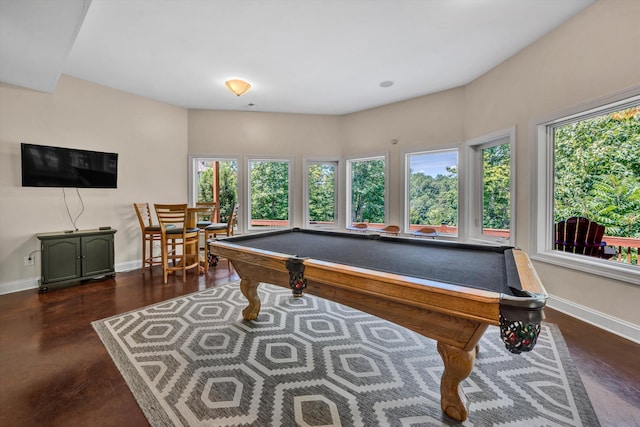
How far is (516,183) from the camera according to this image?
312cm

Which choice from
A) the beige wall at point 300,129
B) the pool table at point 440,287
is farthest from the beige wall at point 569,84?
the pool table at point 440,287

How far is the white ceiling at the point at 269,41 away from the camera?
7.41 ft

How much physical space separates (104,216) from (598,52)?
6.09 metres

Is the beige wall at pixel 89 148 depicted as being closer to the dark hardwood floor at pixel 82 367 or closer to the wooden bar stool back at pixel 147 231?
the wooden bar stool back at pixel 147 231

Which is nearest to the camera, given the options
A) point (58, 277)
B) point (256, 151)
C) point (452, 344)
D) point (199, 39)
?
point (452, 344)

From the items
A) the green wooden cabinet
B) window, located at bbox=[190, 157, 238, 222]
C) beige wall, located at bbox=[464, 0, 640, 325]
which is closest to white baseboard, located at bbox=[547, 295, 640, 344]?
beige wall, located at bbox=[464, 0, 640, 325]

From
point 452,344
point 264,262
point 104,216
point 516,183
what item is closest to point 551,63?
point 516,183

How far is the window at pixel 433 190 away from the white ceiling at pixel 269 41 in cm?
109

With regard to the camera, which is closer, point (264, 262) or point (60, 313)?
point (264, 262)

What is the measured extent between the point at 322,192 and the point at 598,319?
4074mm

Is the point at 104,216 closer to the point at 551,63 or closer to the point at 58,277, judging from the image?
the point at 58,277

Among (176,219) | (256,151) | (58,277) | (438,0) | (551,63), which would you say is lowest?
(58,277)

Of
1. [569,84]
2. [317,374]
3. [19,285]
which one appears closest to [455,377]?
[317,374]

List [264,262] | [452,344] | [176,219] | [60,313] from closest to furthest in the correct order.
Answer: [452,344] < [264,262] < [60,313] < [176,219]
